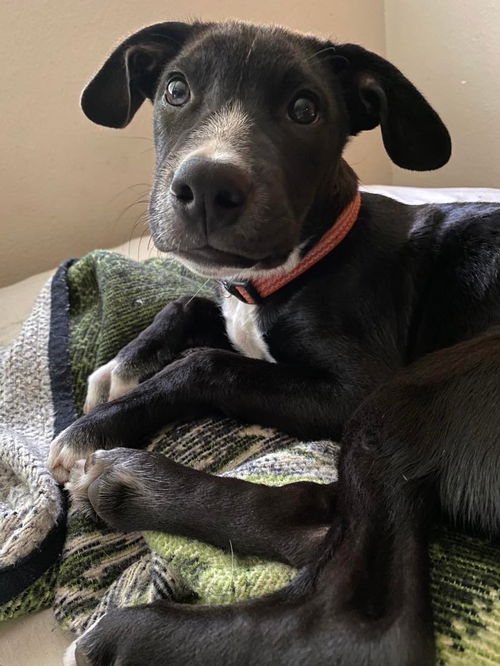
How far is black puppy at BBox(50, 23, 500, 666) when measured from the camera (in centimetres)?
101

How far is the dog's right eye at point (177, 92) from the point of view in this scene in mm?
1601

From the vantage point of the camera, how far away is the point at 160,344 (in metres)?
1.85

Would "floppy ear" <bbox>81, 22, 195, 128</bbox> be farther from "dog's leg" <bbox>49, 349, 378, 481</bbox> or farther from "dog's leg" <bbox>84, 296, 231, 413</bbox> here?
"dog's leg" <bbox>49, 349, 378, 481</bbox>

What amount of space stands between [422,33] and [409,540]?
2.95 metres

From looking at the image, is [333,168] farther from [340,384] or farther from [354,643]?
[354,643]

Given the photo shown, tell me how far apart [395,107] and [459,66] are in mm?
1786

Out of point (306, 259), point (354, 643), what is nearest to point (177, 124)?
point (306, 259)

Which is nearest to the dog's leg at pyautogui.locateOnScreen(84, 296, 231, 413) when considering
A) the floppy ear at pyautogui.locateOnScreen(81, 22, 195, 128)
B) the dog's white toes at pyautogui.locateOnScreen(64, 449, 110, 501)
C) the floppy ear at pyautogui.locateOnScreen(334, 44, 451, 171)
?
the dog's white toes at pyautogui.locateOnScreen(64, 449, 110, 501)

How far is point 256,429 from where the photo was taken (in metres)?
1.57

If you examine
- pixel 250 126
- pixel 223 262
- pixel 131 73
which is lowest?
pixel 223 262

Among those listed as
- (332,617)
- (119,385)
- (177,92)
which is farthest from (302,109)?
(332,617)

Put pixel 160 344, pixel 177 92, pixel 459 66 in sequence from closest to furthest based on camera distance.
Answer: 1. pixel 177 92
2. pixel 160 344
3. pixel 459 66

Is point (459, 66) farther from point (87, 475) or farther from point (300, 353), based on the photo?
point (87, 475)

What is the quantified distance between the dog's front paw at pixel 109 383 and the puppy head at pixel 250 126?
41cm
